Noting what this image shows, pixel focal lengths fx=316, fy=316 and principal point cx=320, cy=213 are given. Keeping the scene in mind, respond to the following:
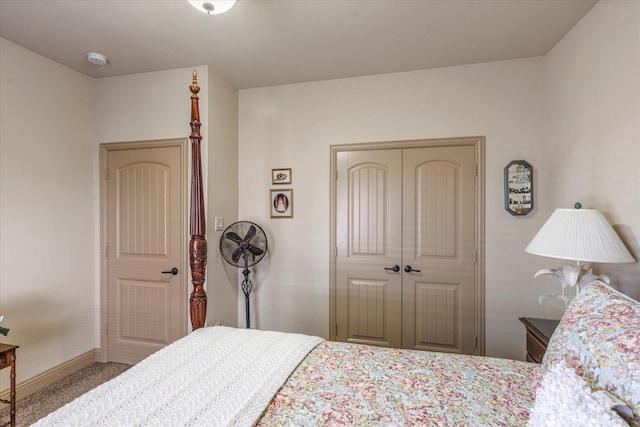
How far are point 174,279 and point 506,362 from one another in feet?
8.23

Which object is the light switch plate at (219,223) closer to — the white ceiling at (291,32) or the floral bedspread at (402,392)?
the white ceiling at (291,32)

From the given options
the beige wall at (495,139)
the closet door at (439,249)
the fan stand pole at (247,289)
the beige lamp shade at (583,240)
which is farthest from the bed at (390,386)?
the fan stand pole at (247,289)

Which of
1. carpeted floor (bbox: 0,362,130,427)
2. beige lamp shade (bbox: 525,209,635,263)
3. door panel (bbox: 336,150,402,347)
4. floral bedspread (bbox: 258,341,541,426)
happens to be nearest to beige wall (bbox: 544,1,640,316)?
beige lamp shade (bbox: 525,209,635,263)

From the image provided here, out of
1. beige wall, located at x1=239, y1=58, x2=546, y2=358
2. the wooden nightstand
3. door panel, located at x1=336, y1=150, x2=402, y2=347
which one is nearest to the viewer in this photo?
the wooden nightstand

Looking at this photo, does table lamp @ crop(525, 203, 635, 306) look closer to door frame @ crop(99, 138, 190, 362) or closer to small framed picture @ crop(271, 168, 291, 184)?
small framed picture @ crop(271, 168, 291, 184)

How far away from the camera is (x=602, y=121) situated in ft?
6.07

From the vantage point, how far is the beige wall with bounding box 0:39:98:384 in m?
2.27

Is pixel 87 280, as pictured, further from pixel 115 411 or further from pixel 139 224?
pixel 115 411

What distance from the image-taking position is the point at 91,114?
2.91 metres

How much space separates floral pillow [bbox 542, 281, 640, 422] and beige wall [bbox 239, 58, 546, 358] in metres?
1.58

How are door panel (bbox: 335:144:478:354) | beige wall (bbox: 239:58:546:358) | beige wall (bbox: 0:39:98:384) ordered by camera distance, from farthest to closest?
door panel (bbox: 335:144:478:354)
beige wall (bbox: 239:58:546:358)
beige wall (bbox: 0:39:98:384)

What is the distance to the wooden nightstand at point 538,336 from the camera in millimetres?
1714

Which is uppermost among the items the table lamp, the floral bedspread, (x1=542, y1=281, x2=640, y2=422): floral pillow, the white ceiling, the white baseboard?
the white ceiling

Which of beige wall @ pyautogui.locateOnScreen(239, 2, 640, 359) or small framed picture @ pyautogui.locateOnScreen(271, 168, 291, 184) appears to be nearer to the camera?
beige wall @ pyautogui.locateOnScreen(239, 2, 640, 359)
